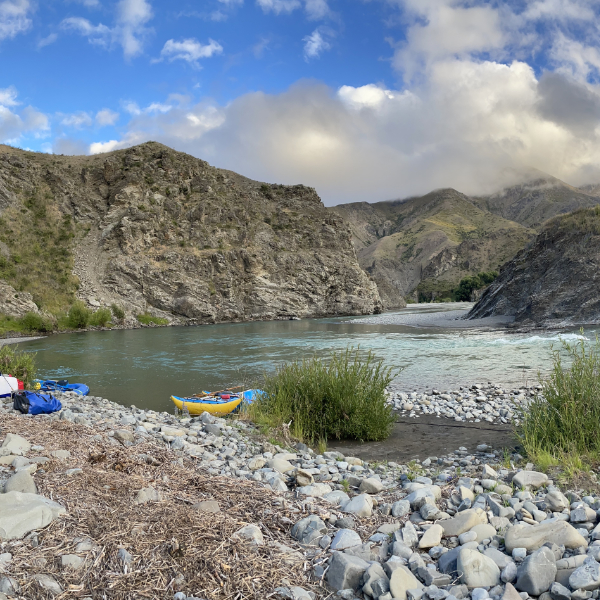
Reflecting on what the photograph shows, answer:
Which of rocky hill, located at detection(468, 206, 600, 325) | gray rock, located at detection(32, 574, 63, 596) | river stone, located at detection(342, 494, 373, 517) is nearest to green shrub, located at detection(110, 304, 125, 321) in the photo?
rocky hill, located at detection(468, 206, 600, 325)

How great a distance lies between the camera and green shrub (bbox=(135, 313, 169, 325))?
60.9 metres

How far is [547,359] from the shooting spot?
1881 cm

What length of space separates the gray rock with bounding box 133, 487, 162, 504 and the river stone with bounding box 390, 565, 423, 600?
224cm

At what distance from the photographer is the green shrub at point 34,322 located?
149 ft

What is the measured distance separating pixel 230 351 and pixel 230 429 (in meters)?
19.9

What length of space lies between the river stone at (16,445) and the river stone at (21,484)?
1.18 metres

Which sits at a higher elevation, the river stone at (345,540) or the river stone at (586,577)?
the river stone at (586,577)

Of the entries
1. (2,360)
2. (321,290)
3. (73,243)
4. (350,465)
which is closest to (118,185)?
(73,243)

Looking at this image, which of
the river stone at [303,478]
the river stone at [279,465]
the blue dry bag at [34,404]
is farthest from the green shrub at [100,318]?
the river stone at [303,478]

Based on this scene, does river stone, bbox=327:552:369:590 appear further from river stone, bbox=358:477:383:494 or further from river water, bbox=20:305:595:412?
river water, bbox=20:305:595:412

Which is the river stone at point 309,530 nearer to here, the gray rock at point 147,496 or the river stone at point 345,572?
the river stone at point 345,572

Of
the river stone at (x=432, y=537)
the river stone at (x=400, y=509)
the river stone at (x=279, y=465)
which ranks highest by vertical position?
the river stone at (x=432, y=537)

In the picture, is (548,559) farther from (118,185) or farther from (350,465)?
(118,185)

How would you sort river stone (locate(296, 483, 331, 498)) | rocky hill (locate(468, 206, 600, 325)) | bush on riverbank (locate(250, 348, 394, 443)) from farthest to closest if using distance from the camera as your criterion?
rocky hill (locate(468, 206, 600, 325)) < bush on riverbank (locate(250, 348, 394, 443)) < river stone (locate(296, 483, 331, 498))
